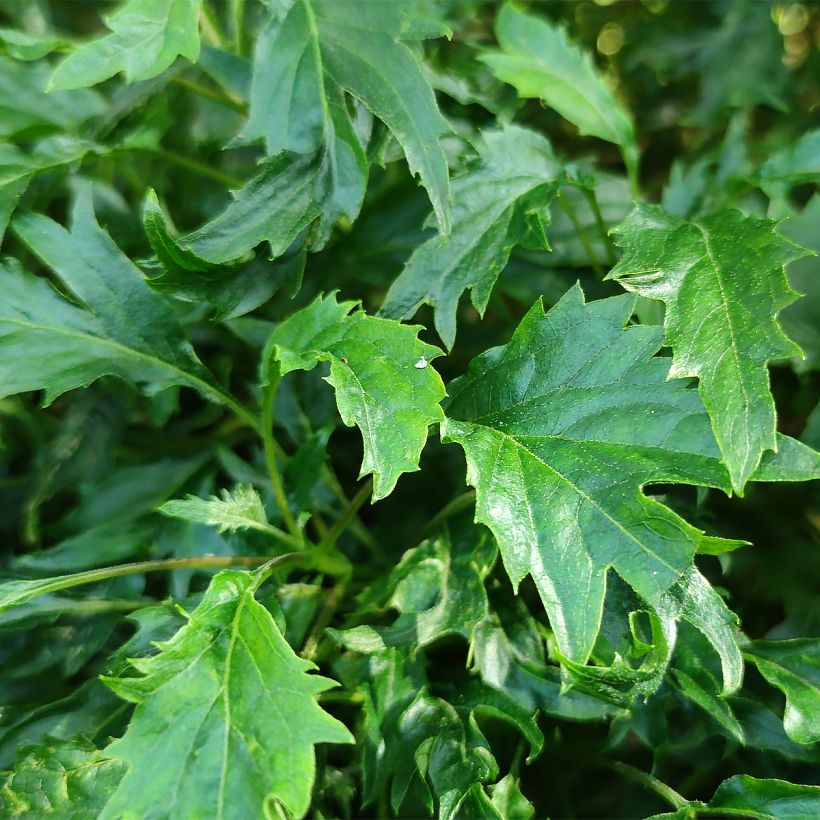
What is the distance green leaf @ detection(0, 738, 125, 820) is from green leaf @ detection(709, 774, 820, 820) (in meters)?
0.43

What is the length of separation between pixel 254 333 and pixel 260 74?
0.23m

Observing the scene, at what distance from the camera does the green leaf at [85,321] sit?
69 centimetres

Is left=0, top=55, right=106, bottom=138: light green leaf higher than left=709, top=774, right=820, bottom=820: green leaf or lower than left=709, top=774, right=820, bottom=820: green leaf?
higher

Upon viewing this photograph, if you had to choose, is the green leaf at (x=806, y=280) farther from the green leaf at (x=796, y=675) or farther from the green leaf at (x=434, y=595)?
the green leaf at (x=434, y=595)

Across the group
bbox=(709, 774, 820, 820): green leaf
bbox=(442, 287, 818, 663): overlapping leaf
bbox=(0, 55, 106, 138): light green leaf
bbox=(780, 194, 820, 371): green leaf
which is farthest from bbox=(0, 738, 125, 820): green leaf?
bbox=(780, 194, 820, 371): green leaf

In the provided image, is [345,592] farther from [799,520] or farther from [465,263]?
[799,520]

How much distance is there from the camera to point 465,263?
70 cm

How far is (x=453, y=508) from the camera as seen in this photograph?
72 centimetres

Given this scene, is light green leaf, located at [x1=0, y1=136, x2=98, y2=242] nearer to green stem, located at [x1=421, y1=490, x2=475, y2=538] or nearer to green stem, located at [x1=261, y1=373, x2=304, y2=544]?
green stem, located at [x1=261, y1=373, x2=304, y2=544]

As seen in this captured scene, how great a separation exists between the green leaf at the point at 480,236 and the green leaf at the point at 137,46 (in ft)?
0.78

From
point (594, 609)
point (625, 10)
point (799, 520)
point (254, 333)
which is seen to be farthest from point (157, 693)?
point (625, 10)

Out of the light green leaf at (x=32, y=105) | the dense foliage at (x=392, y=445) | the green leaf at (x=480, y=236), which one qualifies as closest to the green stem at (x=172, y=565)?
the dense foliage at (x=392, y=445)

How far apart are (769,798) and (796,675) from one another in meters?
0.10

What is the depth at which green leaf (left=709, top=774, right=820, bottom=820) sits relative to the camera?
575 mm
